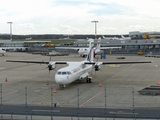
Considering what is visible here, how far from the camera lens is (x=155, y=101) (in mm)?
26719

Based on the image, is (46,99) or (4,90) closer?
(46,99)

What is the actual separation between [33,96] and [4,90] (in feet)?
17.7

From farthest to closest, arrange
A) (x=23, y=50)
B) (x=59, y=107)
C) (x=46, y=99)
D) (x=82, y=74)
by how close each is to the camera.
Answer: (x=23, y=50)
(x=82, y=74)
(x=46, y=99)
(x=59, y=107)

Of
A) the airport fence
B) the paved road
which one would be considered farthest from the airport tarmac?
the paved road

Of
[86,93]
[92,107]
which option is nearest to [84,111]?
[92,107]

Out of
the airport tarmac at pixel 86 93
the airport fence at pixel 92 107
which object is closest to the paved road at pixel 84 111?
the airport fence at pixel 92 107

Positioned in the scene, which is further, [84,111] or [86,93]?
[86,93]

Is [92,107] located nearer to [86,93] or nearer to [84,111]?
[84,111]

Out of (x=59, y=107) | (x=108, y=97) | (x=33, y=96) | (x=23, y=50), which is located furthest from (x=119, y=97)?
(x=23, y=50)

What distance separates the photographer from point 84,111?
77.7 feet

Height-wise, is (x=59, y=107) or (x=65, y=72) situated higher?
(x=65, y=72)

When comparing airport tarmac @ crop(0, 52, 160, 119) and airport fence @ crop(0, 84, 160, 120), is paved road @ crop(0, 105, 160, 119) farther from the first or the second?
airport tarmac @ crop(0, 52, 160, 119)

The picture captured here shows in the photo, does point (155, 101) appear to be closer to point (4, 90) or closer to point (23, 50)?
point (4, 90)

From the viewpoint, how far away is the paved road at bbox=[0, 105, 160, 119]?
21959mm
